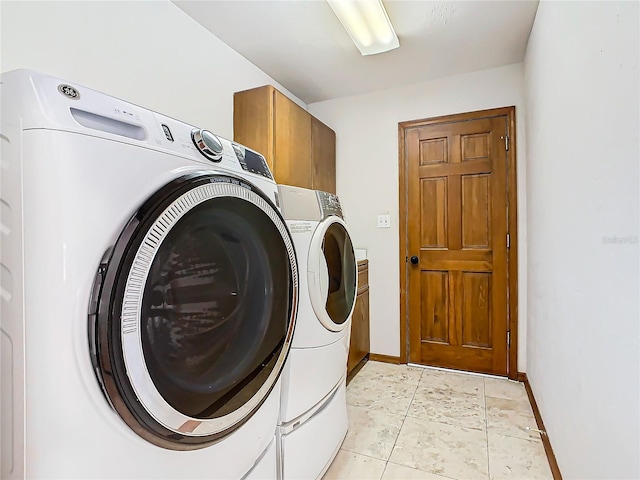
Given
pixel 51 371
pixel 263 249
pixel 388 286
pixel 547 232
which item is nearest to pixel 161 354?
pixel 51 371

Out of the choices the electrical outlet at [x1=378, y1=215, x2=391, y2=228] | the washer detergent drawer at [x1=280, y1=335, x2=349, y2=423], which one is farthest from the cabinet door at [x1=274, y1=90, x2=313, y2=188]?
the washer detergent drawer at [x1=280, y1=335, x2=349, y2=423]

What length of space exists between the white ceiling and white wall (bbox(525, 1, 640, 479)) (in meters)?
0.36

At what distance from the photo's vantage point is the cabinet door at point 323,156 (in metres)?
2.62

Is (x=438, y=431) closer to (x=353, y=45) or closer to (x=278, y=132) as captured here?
(x=278, y=132)

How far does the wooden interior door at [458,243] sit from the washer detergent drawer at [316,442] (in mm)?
1333

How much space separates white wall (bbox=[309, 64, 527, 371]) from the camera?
2.62 meters

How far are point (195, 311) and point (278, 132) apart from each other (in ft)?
5.36

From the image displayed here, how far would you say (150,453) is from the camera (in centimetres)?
70

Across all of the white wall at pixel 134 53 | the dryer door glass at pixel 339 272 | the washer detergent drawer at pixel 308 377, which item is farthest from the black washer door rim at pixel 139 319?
the white wall at pixel 134 53

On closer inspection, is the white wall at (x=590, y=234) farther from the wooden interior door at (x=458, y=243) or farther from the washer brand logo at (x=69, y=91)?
the washer brand logo at (x=69, y=91)

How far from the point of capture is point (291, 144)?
232 centimetres

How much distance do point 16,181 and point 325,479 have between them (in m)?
1.52

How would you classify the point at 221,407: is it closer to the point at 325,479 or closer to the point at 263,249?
the point at 263,249

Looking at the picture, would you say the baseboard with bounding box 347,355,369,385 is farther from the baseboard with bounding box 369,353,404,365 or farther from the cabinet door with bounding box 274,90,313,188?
the cabinet door with bounding box 274,90,313,188
